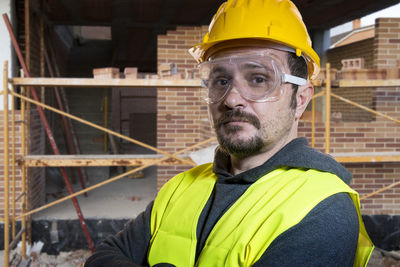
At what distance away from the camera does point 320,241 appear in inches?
44.3

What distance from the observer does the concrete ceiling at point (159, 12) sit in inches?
261

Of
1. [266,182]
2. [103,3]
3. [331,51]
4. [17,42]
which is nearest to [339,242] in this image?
[266,182]

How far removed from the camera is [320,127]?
20.6ft

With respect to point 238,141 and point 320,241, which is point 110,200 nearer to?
point 238,141

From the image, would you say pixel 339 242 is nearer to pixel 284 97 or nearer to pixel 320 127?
pixel 284 97

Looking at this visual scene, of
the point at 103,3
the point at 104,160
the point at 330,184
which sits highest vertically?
the point at 103,3

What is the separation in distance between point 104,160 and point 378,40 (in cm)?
470

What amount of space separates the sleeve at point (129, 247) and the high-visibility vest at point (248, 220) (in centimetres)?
7

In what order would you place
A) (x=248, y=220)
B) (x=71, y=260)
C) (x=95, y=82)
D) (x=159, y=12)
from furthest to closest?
(x=159, y=12)
(x=71, y=260)
(x=95, y=82)
(x=248, y=220)

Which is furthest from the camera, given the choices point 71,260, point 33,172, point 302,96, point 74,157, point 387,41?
point 387,41

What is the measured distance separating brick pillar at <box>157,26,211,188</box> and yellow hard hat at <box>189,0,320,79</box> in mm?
4969

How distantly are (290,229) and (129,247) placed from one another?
0.79 meters

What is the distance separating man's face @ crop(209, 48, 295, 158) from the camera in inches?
58.0

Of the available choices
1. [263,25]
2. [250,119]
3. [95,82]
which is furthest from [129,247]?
[95,82]
